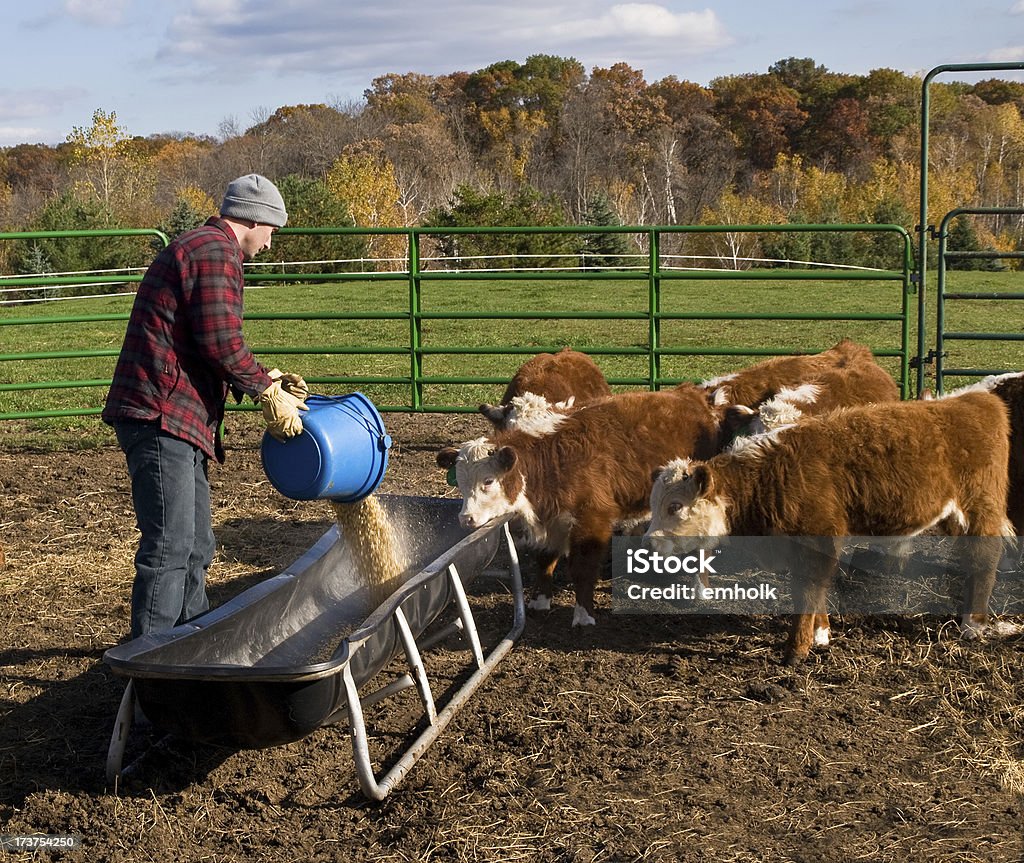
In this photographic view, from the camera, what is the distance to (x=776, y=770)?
13.5 feet

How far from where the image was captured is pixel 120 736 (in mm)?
3934

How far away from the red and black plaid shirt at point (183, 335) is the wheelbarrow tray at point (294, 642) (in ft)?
2.69

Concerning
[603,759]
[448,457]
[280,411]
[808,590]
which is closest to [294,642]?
[280,411]

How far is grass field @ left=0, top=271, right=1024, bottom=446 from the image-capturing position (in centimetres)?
1027

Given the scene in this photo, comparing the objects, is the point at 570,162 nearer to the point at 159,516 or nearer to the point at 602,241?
the point at 602,241

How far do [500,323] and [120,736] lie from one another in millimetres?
15149

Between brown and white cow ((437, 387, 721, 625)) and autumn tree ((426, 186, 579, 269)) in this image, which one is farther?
autumn tree ((426, 186, 579, 269))

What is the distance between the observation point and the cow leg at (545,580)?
232 inches

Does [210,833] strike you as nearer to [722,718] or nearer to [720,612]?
[722,718]

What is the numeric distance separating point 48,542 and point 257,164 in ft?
185

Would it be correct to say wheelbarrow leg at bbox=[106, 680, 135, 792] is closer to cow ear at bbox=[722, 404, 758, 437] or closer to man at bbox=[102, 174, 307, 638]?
man at bbox=[102, 174, 307, 638]

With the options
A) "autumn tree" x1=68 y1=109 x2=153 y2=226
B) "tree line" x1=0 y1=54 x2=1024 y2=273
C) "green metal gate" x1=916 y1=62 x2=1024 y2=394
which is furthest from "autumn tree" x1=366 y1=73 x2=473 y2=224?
"green metal gate" x1=916 y1=62 x2=1024 y2=394

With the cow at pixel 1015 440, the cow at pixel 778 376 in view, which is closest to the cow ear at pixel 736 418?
the cow at pixel 778 376

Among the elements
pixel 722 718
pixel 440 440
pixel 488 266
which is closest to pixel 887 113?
pixel 488 266
